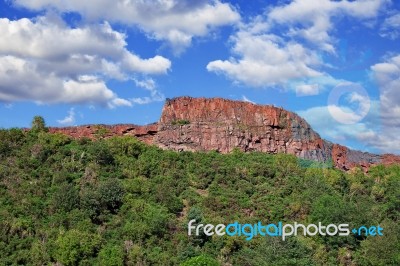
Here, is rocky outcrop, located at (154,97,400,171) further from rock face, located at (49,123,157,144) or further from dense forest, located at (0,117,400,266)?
dense forest, located at (0,117,400,266)

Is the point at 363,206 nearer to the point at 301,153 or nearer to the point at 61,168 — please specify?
the point at 301,153

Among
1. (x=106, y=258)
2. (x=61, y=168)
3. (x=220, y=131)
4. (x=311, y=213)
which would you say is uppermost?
(x=220, y=131)

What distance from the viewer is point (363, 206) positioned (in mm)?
42906

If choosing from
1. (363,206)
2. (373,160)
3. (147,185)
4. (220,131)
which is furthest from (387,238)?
(373,160)

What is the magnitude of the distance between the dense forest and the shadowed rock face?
1997mm

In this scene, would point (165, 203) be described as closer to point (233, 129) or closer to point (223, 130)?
point (223, 130)

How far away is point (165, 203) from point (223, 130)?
15716 millimetres

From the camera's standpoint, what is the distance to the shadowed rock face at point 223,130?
54.6 metres

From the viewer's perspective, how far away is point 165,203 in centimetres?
4147

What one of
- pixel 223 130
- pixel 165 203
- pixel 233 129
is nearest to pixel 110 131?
pixel 223 130

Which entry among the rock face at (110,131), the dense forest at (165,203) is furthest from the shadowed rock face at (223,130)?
the dense forest at (165,203)

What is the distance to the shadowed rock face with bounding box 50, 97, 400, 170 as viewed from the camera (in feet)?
179

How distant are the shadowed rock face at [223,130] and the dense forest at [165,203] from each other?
78.6 inches

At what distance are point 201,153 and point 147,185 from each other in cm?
1079
